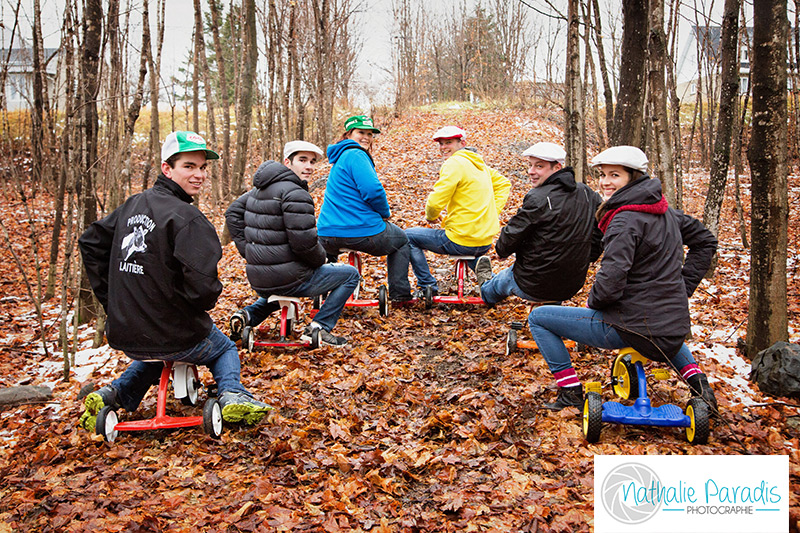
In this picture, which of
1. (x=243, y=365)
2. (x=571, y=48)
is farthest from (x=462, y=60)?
(x=243, y=365)

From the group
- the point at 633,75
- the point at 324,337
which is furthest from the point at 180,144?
the point at 633,75

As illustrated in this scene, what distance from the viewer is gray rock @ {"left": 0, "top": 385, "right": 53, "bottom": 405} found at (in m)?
5.07

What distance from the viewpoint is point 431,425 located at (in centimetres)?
410

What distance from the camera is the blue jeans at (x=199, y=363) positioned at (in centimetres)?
405

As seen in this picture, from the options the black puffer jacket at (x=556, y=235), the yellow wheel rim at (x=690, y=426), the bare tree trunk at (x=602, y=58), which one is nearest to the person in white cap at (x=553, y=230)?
the black puffer jacket at (x=556, y=235)

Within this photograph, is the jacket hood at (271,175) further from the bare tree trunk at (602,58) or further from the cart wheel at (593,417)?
the bare tree trunk at (602,58)

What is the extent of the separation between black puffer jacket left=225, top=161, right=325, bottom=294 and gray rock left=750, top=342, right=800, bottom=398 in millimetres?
4038

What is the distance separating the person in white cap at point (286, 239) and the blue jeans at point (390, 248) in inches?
31.4

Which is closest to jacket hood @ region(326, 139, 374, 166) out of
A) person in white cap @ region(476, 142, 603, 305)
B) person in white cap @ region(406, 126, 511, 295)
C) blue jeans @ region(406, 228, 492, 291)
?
person in white cap @ region(406, 126, 511, 295)

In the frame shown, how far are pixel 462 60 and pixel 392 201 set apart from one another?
29.3 m

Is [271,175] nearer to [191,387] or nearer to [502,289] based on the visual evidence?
[191,387]

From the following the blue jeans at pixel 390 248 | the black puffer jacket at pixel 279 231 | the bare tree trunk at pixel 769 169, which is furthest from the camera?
the blue jeans at pixel 390 248

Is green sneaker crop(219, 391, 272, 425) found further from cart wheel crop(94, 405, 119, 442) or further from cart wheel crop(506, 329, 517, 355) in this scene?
cart wheel crop(506, 329, 517, 355)

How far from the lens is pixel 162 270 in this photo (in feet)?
12.1
